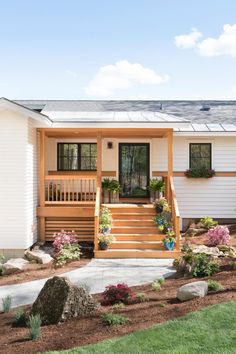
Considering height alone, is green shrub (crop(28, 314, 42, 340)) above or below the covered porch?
below

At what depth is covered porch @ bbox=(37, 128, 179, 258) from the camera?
43.5 ft

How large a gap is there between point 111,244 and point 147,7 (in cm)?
828

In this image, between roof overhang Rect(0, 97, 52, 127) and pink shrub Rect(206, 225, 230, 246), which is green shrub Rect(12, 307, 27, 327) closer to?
roof overhang Rect(0, 97, 52, 127)

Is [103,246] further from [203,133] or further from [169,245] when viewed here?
[203,133]

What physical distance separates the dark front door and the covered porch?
10cm

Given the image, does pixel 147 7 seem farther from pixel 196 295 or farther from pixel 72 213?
pixel 196 295

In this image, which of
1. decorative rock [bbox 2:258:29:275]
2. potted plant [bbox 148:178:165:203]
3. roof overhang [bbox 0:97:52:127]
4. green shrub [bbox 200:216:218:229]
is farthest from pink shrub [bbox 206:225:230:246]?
roof overhang [bbox 0:97:52:127]

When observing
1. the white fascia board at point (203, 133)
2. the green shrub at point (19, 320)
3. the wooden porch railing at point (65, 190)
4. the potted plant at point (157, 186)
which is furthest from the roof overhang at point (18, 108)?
the green shrub at point (19, 320)

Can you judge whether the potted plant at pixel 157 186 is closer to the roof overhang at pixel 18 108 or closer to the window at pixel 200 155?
the window at pixel 200 155

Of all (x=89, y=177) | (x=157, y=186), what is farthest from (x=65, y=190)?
(x=157, y=186)

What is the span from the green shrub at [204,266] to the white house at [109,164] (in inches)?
117

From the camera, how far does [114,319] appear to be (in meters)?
5.97

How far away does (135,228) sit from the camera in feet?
41.9

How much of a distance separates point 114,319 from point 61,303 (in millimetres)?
925
